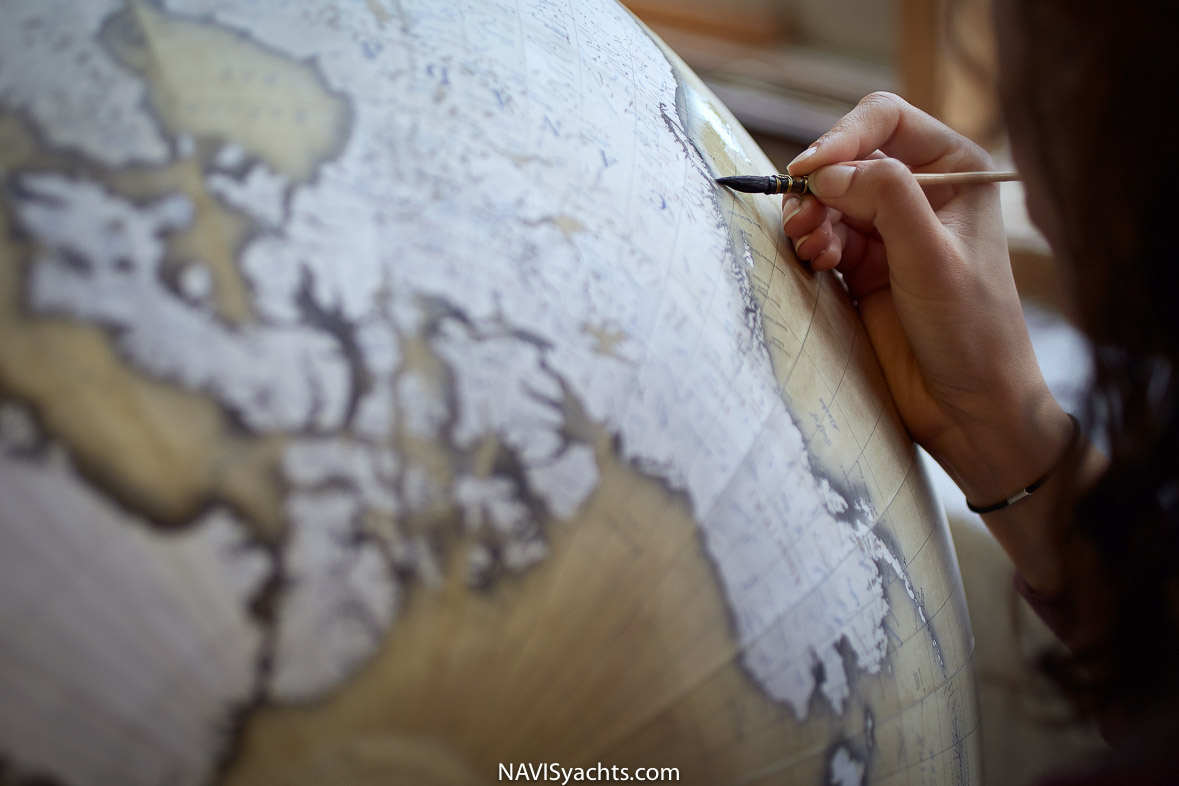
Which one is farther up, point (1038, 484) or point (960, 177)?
point (960, 177)

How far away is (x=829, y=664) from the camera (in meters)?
0.42

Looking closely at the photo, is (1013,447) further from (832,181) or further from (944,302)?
(832,181)

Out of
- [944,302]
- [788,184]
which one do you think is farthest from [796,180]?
[944,302]

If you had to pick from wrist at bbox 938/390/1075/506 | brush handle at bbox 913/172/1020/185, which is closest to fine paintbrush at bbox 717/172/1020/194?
brush handle at bbox 913/172/1020/185

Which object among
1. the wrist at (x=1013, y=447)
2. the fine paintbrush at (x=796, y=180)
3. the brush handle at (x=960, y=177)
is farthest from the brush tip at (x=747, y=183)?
the wrist at (x=1013, y=447)

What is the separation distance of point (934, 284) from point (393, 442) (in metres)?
0.38

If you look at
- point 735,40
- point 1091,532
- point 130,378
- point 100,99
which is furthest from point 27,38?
point 735,40

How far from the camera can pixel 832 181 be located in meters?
0.55

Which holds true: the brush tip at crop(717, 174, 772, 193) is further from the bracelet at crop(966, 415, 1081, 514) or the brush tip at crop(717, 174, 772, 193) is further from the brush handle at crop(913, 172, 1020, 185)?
the bracelet at crop(966, 415, 1081, 514)

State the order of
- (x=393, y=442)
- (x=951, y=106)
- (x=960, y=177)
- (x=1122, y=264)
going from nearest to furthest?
(x=393, y=442) < (x=1122, y=264) < (x=960, y=177) < (x=951, y=106)

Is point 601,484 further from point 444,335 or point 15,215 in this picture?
point 15,215

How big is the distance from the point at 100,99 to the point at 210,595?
0.71 ft

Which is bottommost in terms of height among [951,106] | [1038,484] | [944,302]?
[951,106]

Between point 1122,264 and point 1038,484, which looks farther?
point 1038,484
